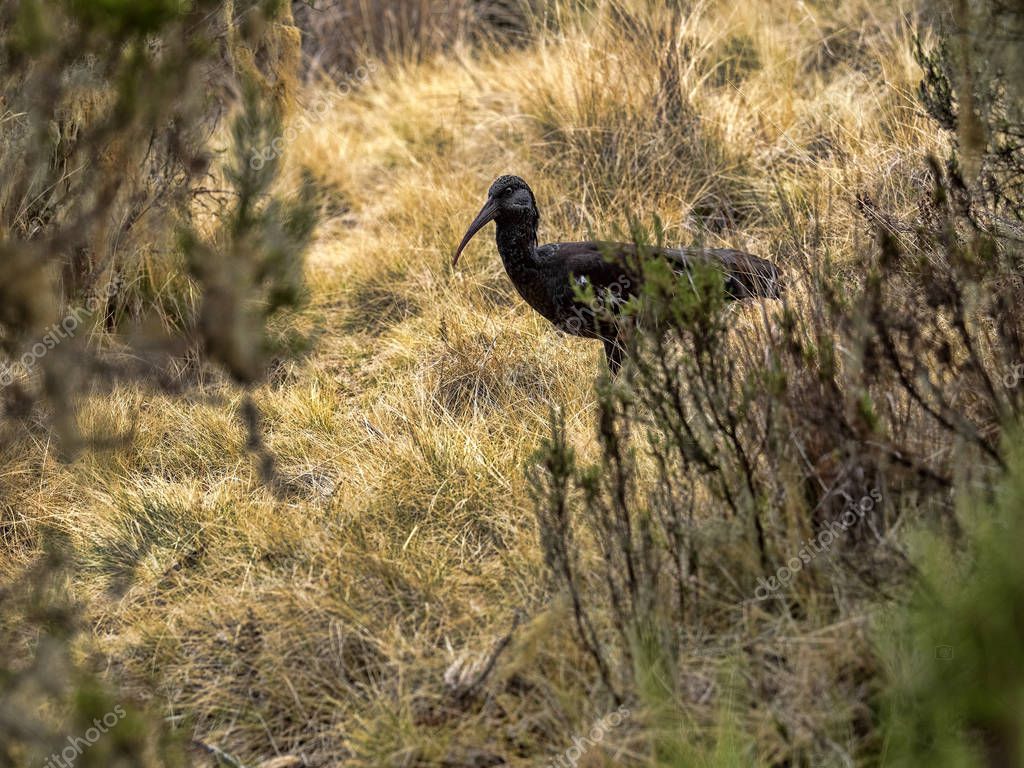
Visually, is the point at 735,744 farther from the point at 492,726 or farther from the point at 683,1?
the point at 683,1

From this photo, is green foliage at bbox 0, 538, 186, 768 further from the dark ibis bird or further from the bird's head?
the bird's head

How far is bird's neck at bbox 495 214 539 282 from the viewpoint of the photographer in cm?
428

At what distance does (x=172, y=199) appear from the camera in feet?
11.9

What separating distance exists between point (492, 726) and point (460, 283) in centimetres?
285

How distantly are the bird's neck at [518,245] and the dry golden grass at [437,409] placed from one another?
1.14ft

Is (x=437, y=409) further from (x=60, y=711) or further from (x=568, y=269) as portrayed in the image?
(x=60, y=711)

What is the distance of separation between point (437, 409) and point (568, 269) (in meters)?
0.72

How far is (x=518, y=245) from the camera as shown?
4297 millimetres

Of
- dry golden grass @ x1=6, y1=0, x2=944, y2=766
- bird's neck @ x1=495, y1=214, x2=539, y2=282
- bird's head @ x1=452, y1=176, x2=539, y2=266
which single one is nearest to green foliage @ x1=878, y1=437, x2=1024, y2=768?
dry golden grass @ x1=6, y1=0, x2=944, y2=766

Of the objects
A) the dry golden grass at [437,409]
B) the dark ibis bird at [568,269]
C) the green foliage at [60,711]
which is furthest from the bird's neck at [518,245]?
the green foliage at [60,711]

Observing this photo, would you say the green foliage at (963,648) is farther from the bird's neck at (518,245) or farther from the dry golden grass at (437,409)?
the bird's neck at (518,245)

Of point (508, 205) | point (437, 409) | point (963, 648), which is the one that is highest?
point (508, 205)

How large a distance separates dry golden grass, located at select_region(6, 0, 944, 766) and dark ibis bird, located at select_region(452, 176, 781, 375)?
183mm

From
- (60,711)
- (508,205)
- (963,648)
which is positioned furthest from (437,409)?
(963,648)
